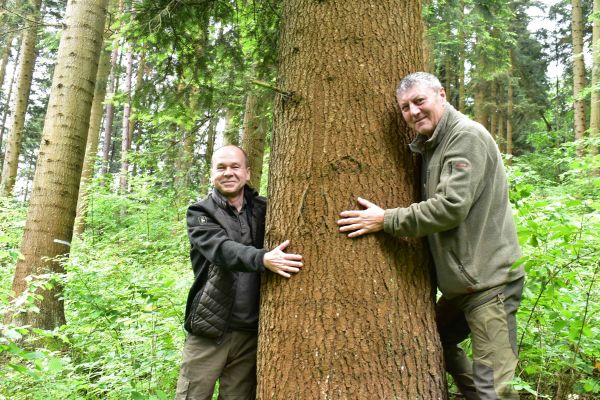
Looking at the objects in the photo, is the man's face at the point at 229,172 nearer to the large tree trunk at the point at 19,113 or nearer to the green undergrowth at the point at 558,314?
the green undergrowth at the point at 558,314

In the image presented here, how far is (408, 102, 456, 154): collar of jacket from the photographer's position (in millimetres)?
2604

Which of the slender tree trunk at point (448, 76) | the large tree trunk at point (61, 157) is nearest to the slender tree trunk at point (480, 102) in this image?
the slender tree trunk at point (448, 76)

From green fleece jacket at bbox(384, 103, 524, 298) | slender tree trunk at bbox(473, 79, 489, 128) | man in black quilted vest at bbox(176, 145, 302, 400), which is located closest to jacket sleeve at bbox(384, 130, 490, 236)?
green fleece jacket at bbox(384, 103, 524, 298)

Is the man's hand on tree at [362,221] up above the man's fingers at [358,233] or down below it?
above

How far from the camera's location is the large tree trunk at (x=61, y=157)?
510cm

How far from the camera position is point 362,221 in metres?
2.45

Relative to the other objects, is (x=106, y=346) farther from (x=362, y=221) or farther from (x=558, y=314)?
(x=558, y=314)

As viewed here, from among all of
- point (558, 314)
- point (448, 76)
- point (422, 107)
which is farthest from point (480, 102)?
point (422, 107)

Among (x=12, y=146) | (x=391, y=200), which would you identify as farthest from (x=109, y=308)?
(x=12, y=146)

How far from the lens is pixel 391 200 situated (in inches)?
102

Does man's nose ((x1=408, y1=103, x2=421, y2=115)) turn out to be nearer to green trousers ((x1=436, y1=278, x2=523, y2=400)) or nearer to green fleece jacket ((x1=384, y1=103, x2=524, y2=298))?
green fleece jacket ((x1=384, y1=103, x2=524, y2=298))

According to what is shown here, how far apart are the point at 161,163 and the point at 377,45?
461 centimetres

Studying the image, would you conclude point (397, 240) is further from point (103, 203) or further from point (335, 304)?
point (103, 203)

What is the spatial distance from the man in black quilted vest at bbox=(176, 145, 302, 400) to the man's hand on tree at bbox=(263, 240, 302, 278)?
0.78 ft
